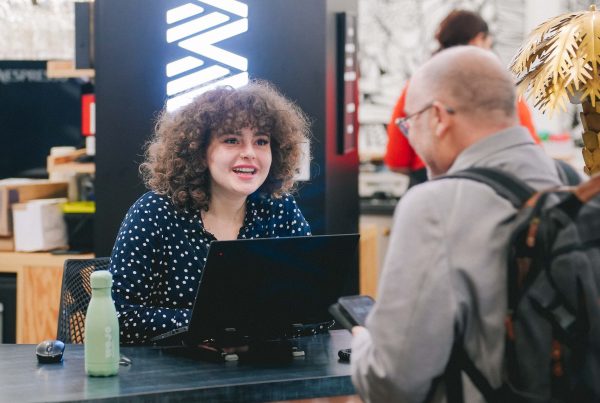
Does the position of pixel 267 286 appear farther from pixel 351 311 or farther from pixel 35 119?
pixel 35 119

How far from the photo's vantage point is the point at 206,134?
9.64ft

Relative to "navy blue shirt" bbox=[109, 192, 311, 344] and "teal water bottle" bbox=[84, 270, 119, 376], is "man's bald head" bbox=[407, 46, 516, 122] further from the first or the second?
"navy blue shirt" bbox=[109, 192, 311, 344]

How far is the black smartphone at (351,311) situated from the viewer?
1900 mm

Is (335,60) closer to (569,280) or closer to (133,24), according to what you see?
(133,24)

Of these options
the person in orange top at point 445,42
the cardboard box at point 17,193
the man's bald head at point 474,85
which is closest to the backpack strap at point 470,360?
the man's bald head at point 474,85

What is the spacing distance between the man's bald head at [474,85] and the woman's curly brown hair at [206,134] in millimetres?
1254

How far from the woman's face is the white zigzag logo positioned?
154 cm

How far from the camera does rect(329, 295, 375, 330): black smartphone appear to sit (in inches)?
74.8

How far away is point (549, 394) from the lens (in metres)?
1.59

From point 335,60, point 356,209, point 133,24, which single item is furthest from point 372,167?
point 133,24

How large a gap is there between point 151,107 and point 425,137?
116 inches

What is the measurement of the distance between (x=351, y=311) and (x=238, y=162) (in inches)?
40.5

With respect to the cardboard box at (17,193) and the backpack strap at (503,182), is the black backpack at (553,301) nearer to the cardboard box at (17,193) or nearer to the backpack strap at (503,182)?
the backpack strap at (503,182)

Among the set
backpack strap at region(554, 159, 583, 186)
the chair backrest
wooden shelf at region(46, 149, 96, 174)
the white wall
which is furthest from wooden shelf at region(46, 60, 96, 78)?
backpack strap at region(554, 159, 583, 186)
